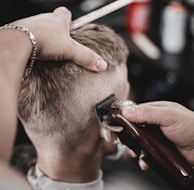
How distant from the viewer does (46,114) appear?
1.52 metres

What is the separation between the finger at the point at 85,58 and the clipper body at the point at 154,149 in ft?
0.43

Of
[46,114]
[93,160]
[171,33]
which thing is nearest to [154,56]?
[171,33]

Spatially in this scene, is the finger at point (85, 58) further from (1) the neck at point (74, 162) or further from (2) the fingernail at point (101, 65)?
(1) the neck at point (74, 162)

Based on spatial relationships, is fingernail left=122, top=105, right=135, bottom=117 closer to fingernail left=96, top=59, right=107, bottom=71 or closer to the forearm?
fingernail left=96, top=59, right=107, bottom=71

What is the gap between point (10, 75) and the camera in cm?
116

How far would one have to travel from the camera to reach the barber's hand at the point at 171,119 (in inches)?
55.3

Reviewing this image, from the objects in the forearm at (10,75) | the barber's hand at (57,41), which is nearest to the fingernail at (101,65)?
the barber's hand at (57,41)

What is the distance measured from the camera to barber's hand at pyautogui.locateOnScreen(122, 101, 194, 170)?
1.41 metres

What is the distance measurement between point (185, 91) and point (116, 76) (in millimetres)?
1608

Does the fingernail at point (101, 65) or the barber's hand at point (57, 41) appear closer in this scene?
the barber's hand at point (57, 41)

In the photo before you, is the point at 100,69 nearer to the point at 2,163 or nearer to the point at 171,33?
the point at 2,163

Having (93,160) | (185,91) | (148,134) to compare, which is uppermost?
(148,134)

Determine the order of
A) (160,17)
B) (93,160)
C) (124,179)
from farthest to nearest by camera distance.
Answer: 1. (160,17)
2. (124,179)
3. (93,160)

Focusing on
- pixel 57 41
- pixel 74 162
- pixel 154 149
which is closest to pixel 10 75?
pixel 57 41
